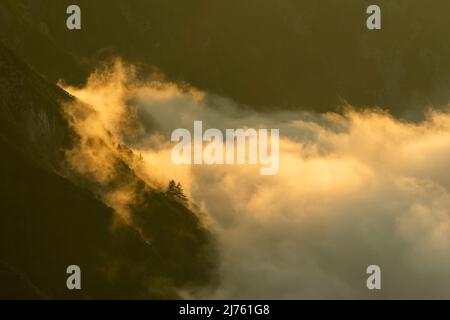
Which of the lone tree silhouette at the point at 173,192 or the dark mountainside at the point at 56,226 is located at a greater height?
the lone tree silhouette at the point at 173,192

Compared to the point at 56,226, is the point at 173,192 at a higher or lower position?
higher

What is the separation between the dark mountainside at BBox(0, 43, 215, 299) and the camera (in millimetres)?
129875

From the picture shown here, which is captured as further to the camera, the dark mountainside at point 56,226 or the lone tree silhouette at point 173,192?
the lone tree silhouette at point 173,192

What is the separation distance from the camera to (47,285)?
128 m

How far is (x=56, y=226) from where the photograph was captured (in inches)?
5325

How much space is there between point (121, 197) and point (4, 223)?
3755 centimetres

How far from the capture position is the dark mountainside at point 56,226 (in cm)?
12988

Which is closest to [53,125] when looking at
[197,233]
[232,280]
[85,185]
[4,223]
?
[85,185]

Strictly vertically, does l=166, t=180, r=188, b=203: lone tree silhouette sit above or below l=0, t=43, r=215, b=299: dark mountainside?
above

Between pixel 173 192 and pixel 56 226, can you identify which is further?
pixel 173 192

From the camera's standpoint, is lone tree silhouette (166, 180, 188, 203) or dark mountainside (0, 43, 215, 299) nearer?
dark mountainside (0, 43, 215, 299)
